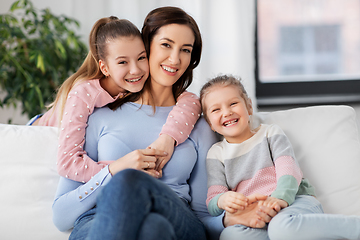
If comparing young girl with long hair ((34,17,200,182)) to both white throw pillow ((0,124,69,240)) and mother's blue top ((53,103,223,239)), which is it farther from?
white throw pillow ((0,124,69,240))

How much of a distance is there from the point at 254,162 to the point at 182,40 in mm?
500

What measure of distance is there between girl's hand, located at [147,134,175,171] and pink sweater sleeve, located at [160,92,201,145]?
0.7 inches

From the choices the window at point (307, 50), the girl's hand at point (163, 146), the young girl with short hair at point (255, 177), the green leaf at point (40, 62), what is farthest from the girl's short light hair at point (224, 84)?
the window at point (307, 50)

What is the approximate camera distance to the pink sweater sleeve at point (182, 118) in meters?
1.20

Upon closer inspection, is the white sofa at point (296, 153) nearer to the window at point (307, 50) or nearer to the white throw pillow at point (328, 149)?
the white throw pillow at point (328, 149)

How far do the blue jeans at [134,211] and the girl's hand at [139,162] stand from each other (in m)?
0.19

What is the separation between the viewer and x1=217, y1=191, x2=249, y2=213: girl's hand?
1.02 metres

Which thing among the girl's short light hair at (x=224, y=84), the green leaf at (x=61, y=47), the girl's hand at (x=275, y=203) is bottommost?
the girl's hand at (x=275, y=203)

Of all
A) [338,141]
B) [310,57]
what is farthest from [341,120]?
[310,57]

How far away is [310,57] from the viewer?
2.61 m

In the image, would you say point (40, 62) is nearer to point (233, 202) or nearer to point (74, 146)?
point (74, 146)

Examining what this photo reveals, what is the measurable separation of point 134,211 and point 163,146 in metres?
0.39

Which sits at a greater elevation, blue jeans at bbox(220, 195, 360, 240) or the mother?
the mother

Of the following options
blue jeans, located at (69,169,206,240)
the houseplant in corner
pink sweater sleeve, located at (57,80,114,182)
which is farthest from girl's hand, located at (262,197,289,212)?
the houseplant in corner
